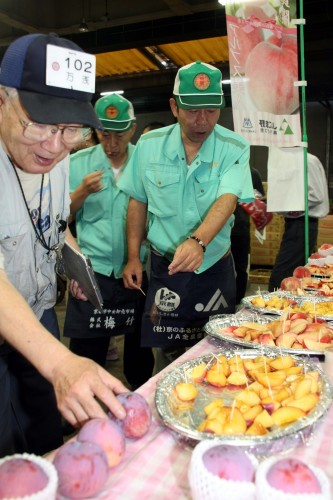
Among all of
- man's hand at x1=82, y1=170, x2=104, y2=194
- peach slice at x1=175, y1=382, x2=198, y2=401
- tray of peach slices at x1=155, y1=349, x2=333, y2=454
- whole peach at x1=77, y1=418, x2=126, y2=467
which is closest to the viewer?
whole peach at x1=77, y1=418, x2=126, y2=467

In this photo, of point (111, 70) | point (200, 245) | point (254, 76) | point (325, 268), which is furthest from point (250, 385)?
point (111, 70)

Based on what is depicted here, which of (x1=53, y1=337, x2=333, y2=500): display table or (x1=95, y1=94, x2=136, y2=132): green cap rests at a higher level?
(x1=95, y1=94, x2=136, y2=132): green cap

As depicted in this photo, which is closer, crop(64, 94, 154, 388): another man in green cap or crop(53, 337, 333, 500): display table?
crop(53, 337, 333, 500): display table

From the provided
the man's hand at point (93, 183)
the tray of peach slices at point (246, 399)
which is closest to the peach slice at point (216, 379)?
the tray of peach slices at point (246, 399)

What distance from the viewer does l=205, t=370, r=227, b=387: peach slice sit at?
4.51ft

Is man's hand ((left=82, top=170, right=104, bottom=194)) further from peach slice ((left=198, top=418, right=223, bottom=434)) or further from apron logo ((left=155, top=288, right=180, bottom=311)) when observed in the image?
peach slice ((left=198, top=418, right=223, bottom=434))

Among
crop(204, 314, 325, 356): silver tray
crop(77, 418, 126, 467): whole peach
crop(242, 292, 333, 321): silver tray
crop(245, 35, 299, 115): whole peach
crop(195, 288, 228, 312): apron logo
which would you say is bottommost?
crop(195, 288, 228, 312): apron logo

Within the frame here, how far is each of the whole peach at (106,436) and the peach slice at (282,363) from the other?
57 cm

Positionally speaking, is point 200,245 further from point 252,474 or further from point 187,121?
point 252,474

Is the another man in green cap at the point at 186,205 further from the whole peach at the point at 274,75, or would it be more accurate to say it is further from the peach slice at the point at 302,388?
the peach slice at the point at 302,388

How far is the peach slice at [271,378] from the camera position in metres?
1.31

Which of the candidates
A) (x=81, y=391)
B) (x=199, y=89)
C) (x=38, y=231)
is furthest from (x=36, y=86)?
(x=199, y=89)

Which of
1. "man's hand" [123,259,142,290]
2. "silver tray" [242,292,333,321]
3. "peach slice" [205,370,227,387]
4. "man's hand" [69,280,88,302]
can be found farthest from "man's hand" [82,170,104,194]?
"peach slice" [205,370,227,387]

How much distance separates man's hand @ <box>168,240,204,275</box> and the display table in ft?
2.94
